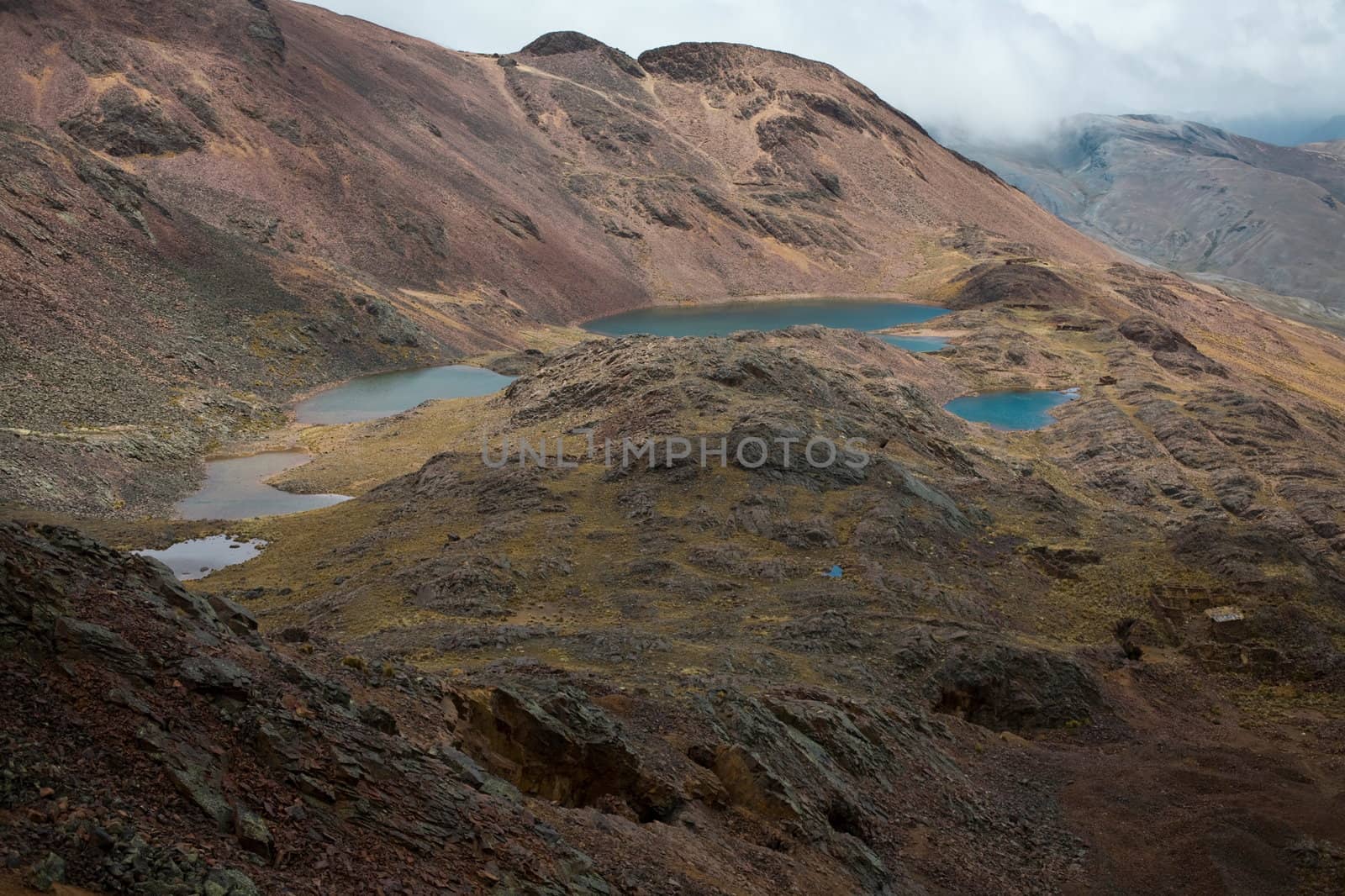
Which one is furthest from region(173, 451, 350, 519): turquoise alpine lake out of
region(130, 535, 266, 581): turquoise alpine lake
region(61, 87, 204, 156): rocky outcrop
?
region(61, 87, 204, 156): rocky outcrop

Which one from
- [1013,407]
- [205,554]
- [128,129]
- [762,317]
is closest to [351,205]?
[128,129]

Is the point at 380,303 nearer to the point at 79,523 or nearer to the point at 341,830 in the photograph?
the point at 79,523

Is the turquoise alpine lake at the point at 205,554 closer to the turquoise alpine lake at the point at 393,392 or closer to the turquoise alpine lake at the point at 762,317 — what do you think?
the turquoise alpine lake at the point at 393,392

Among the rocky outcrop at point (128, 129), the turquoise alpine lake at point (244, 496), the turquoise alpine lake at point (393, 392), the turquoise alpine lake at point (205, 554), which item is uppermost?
the rocky outcrop at point (128, 129)

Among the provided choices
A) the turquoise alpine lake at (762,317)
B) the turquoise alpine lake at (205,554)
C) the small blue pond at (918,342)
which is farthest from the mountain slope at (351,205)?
the small blue pond at (918,342)

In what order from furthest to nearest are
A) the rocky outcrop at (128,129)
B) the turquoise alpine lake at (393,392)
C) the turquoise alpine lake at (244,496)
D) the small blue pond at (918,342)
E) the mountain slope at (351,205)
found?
the small blue pond at (918,342) → the rocky outcrop at (128,129) → the turquoise alpine lake at (393,392) → the mountain slope at (351,205) → the turquoise alpine lake at (244,496)

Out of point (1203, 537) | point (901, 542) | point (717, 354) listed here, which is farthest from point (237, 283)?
point (1203, 537)
